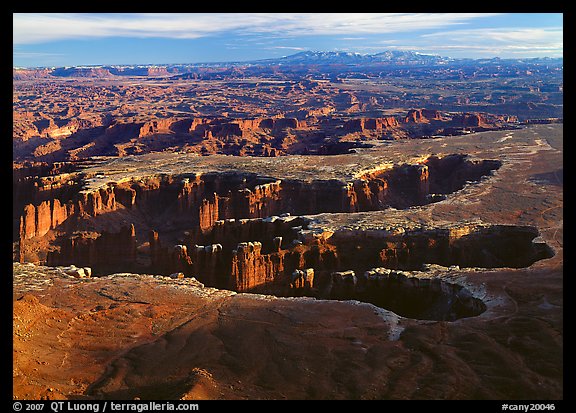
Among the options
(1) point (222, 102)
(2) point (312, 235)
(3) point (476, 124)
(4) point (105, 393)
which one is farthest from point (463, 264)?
(1) point (222, 102)

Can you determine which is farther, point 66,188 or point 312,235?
point 66,188

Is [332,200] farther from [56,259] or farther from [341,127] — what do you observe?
[341,127]

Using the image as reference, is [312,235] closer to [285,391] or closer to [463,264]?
[463,264]

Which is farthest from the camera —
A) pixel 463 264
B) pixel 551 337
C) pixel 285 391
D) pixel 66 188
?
pixel 66 188

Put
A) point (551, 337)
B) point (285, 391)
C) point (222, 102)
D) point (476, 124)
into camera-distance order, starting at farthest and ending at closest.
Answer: point (222, 102) < point (476, 124) < point (551, 337) < point (285, 391)
